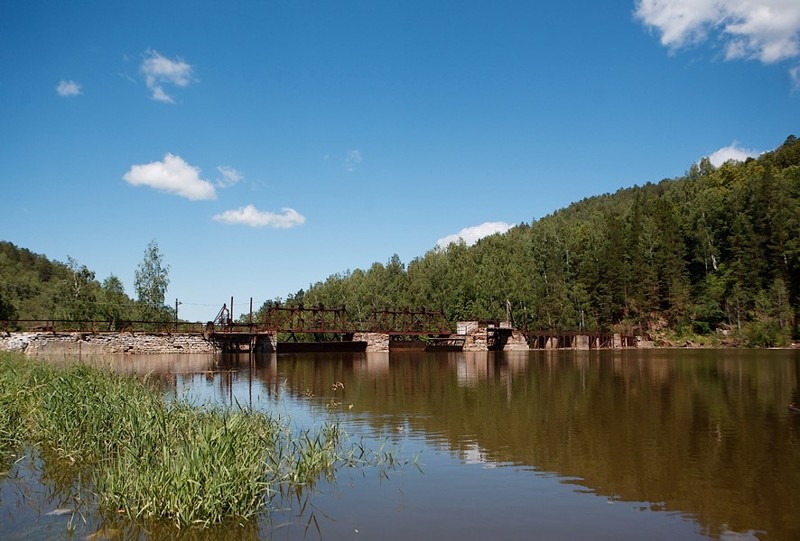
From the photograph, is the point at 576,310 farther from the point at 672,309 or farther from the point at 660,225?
the point at 660,225

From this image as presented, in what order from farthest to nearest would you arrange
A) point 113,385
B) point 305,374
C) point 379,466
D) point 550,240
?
point 550,240 < point 305,374 < point 113,385 < point 379,466

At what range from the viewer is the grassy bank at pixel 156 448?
8.38 m

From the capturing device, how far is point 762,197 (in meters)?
80.1

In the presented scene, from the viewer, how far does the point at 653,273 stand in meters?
86.1

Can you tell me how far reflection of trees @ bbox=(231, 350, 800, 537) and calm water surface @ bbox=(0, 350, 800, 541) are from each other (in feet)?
0.14

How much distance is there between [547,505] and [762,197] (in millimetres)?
85450

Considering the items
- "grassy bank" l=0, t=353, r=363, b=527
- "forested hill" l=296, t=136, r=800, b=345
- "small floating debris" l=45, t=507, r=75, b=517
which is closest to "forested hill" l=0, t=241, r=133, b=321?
"forested hill" l=296, t=136, r=800, b=345

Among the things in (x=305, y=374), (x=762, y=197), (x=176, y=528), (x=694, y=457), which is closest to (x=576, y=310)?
(x=762, y=197)

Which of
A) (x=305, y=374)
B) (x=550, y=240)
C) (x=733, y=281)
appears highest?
(x=550, y=240)

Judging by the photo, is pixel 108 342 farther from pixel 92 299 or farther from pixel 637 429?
pixel 637 429

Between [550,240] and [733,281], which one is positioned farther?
[550,240]

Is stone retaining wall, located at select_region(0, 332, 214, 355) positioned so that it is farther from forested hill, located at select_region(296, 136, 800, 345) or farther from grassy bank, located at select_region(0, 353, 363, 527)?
forested hill, located at select_region(296, 136, 800, 345)

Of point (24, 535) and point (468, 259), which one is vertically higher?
point (468, 259)

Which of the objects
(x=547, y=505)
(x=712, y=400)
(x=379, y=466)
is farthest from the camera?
(x=712, y=400)
